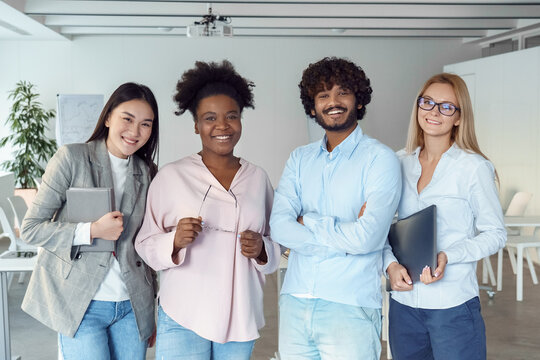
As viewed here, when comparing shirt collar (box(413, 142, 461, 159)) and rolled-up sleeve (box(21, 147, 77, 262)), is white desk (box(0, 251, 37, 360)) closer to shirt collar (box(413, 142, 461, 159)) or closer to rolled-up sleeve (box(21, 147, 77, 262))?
rolled-up sleeve (box(21, 147, 77, 262))

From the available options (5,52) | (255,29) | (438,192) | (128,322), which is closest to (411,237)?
(438,192)

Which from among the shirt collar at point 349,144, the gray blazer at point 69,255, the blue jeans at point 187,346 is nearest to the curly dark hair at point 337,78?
the shirt collar at point 349,144

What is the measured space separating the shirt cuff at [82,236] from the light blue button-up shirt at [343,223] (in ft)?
2.10

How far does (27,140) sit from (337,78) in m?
8.74

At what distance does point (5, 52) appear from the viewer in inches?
399

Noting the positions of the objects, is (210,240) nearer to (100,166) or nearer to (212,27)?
(100,166)

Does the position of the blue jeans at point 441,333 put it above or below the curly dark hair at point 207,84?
below

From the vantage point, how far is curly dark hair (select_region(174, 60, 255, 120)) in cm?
201

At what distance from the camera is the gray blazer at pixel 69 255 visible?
195 centimetres

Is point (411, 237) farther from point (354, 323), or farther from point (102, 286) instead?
point (102, 286)

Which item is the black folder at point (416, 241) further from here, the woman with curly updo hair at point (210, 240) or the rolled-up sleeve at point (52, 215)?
the rolled-up sleeve at point (52, 215)

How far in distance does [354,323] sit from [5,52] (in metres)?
10.2

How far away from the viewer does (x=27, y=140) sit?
9430mm

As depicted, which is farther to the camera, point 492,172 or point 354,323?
point 492,172
